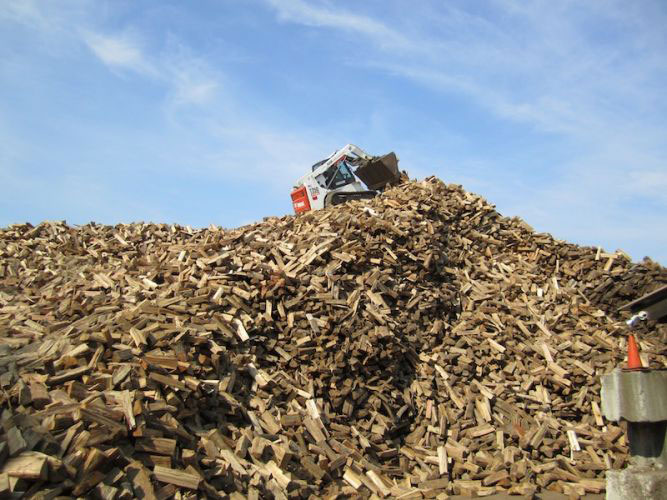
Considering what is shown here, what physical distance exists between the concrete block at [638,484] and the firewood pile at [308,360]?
1.95 m

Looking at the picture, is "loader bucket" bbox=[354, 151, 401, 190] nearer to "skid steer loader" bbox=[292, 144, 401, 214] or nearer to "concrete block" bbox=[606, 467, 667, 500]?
"skid steer loader" bbox=[292, 144, 401, 214]

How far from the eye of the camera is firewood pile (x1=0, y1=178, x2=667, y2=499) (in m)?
5.63

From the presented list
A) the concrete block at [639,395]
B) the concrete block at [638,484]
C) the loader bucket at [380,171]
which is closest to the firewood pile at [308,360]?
the concrete block at [638,484]

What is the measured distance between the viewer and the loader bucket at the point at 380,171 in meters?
17.8

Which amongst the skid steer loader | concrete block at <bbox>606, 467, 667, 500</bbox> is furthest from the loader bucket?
concrete block at <bbox>606, 467, 667, 500</bbox>

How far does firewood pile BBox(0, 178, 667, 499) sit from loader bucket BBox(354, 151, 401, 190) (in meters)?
4.24

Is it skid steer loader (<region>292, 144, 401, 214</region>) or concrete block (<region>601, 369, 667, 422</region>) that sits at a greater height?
skid steer loader (<region>292, 144, 401, 214</region>)

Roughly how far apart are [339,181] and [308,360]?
10929 mm

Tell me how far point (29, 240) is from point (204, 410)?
28.9 feet

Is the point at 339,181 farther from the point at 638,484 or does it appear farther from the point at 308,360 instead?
the point at 638,484

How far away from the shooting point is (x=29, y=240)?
13328mm

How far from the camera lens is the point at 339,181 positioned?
18781 millimetres

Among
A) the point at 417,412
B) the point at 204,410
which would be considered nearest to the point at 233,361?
the point at 204,410

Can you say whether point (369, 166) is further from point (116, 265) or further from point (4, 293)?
point (4, 293)
